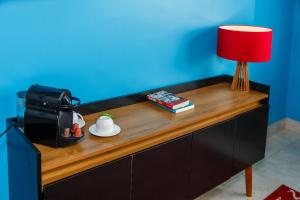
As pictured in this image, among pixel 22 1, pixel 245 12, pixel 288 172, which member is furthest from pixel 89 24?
pixel 288 172

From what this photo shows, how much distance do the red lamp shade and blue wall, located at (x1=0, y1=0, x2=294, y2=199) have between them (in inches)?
7.7

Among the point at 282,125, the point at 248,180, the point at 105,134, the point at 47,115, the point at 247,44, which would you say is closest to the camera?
the point at 47,115

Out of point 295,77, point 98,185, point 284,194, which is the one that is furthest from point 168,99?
point 295,77

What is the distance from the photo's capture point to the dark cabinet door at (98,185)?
4.80 feet

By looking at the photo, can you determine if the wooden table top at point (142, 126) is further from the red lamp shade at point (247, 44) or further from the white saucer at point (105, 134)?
the red lamp shade at point (247, 44)

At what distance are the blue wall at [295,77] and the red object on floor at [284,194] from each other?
1.09m

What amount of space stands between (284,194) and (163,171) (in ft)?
3.57

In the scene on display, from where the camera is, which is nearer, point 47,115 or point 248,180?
point 47,115

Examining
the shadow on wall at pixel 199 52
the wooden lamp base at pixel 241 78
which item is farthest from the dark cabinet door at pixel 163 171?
the wooden lamp base at pixel 241 78

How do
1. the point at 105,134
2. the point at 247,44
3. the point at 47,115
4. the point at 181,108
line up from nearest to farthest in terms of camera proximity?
the point at 47,115
the point at 105,134
the point at 181,108
the point at 247,44

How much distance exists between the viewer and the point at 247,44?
231cm

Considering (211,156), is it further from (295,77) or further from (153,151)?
(295,77)

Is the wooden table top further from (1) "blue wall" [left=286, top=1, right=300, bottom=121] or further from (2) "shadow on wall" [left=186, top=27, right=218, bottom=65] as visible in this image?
→ (1) "blue wall" [left=286, top=1, right=300, bottom=121]

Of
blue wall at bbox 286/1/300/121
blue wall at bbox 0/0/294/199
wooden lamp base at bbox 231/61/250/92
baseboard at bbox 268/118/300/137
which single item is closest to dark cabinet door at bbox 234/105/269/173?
wooden lamp base at bbox 231/61/250/92
